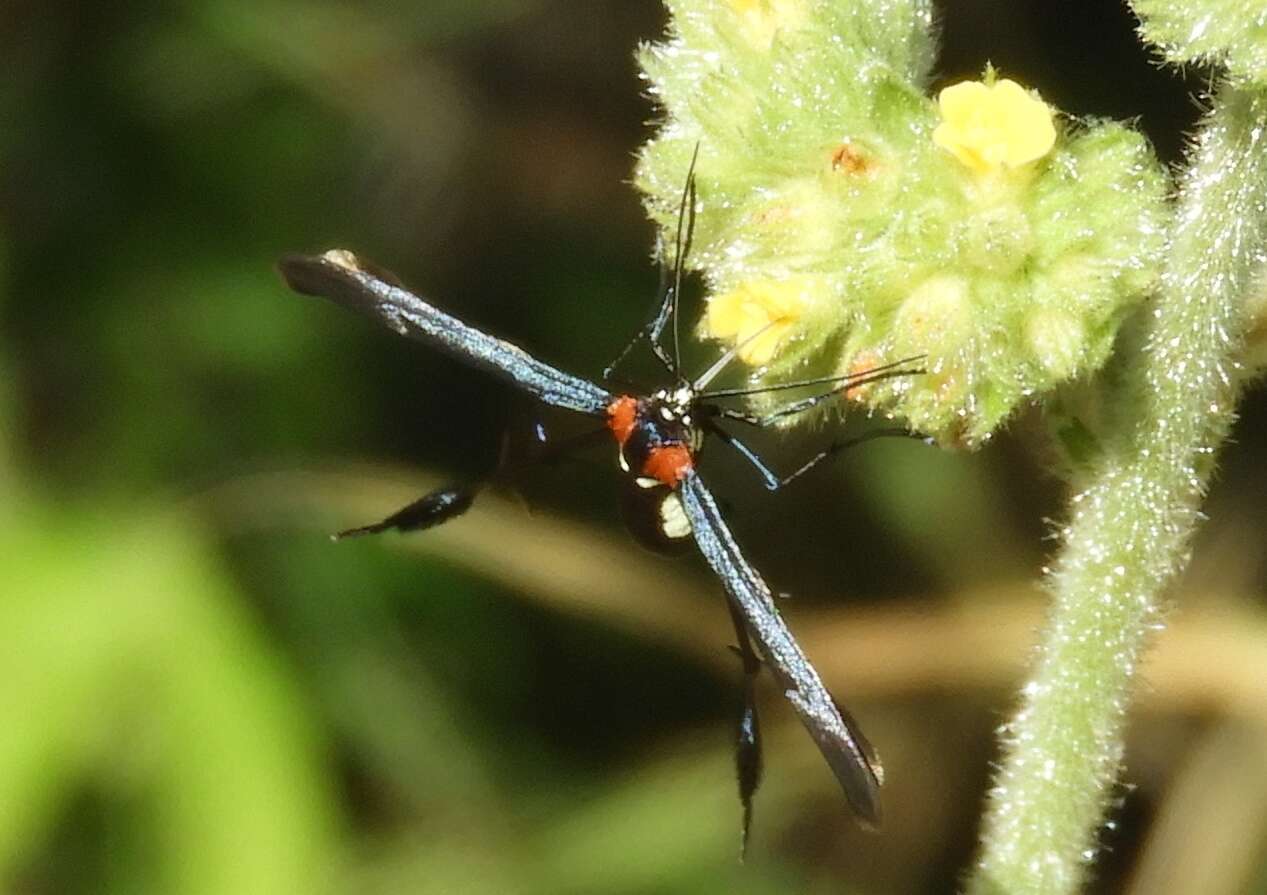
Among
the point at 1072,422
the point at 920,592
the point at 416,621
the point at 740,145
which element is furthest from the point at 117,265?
the point at 1072,422

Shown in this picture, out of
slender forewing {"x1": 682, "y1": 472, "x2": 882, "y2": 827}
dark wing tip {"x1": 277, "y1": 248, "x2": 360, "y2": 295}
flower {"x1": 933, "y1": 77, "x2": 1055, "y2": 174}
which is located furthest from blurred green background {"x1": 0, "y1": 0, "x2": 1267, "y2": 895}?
flower {"x1": 933, "y1": 77, "x2": 1055, "y2": 174}

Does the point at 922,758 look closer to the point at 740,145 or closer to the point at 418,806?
the point at 418,806

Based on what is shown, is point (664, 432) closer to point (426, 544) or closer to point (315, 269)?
point (315, 269)

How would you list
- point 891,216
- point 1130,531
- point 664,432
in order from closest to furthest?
point 1130,531 < point 891,216 < point 664,432

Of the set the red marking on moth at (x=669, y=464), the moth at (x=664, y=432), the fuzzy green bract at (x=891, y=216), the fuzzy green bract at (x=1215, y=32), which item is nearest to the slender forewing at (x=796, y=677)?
the moth at (x=664, y=432)

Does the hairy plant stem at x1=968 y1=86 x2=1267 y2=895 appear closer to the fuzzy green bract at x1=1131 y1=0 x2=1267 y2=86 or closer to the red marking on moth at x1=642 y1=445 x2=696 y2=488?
the fuzzy green bract at x1=1131 y1=0 x2=1267 y2=86

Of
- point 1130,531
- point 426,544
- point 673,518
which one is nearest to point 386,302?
point 673,518
